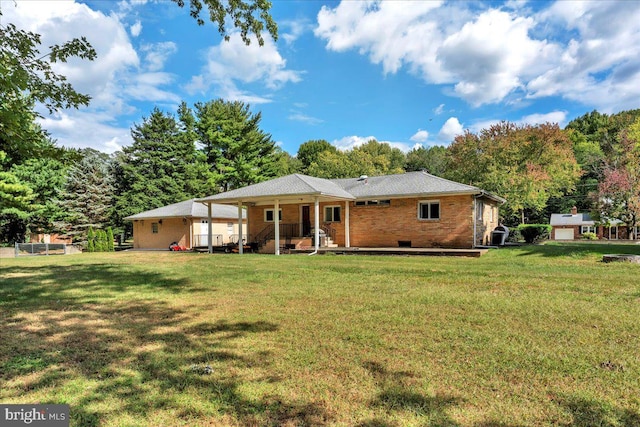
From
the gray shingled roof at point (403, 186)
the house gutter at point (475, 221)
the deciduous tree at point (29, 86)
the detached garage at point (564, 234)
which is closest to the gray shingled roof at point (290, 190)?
the gray shingled roof at point (403, 186)

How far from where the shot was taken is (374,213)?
19328 mm

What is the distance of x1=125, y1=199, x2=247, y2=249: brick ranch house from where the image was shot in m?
25.9

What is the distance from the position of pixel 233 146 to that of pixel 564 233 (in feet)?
120

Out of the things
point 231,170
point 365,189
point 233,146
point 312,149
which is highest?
point 312,149

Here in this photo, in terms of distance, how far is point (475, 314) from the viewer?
5.48 metres

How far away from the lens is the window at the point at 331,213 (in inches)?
802

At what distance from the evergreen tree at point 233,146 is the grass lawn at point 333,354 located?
2983cm

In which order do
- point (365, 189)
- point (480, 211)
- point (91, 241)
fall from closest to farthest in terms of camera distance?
point (480, 211) → point (365, 189) → point (91, 241)

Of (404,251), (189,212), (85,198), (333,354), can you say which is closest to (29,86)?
(333,354)

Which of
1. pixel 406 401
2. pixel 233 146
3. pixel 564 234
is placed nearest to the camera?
pixel 406 401

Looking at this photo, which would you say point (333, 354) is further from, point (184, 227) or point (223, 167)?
point (223, 167)

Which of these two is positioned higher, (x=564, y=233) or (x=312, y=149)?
(x=312, y=149)

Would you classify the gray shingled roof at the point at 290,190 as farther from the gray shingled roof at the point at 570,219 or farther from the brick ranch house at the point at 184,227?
the gray shingled roof at the point at 570,219

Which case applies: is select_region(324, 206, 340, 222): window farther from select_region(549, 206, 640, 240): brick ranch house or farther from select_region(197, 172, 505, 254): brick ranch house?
select_region(549, 206, 640, 240): brick ranch house
